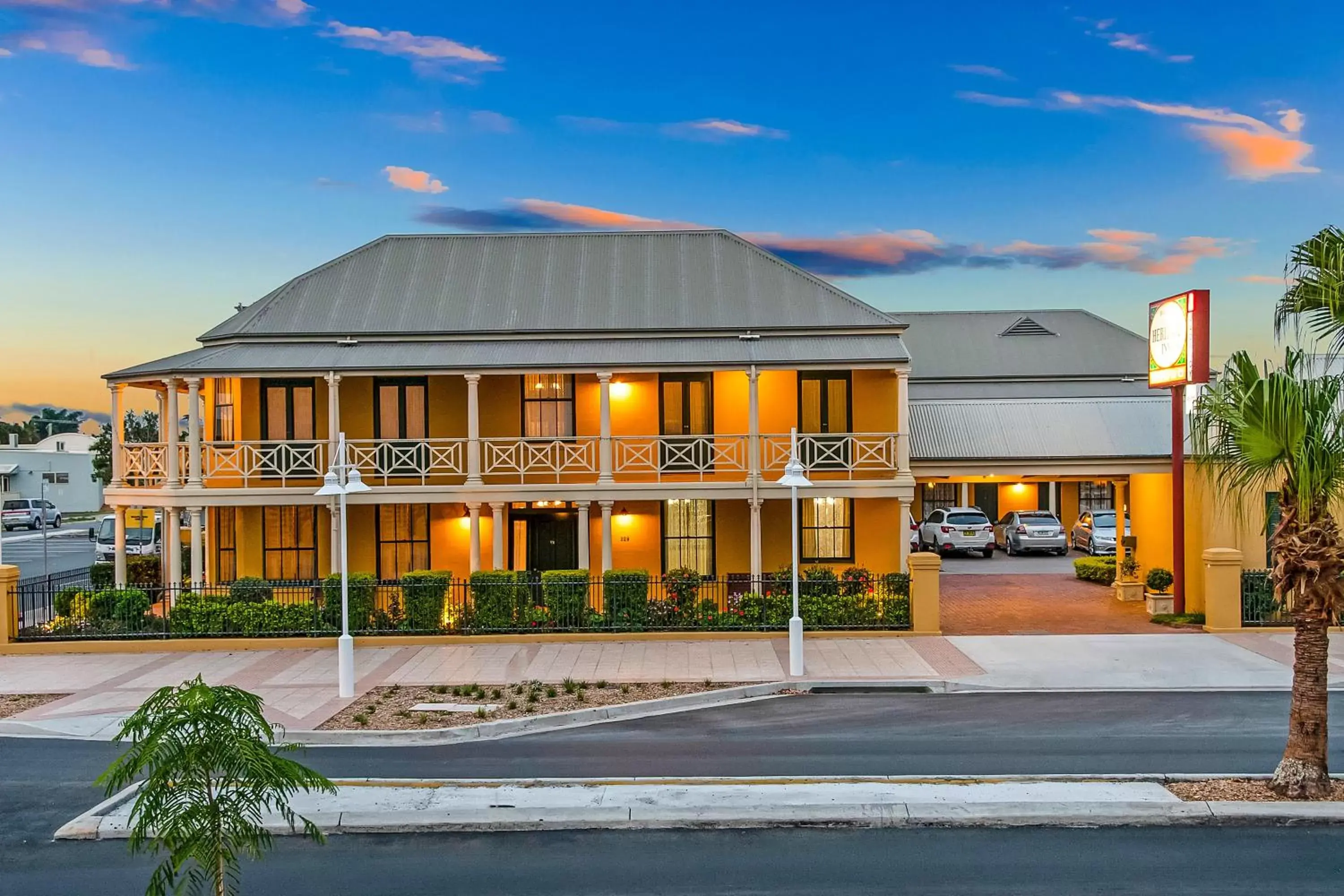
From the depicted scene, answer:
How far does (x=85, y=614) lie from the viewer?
698 inches

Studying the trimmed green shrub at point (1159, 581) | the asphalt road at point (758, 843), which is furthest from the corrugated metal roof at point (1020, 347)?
the asphalt road at point (758, 843)

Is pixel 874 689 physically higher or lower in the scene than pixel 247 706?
lower

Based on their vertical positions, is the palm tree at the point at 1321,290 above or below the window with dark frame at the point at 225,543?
above

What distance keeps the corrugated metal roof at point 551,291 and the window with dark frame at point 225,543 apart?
429 centimetres

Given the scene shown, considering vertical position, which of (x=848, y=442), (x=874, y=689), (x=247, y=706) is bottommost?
(x=874, y=689)

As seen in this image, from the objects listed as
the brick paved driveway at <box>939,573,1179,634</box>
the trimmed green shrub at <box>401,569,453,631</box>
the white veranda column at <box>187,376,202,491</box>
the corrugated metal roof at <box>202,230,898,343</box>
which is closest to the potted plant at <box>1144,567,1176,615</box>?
the brick paved driveway at <box>939,573,1179,634</box>

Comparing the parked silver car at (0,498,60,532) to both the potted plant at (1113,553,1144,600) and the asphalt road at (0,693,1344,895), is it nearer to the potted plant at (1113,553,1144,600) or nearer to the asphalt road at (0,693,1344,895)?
the asphalt road at (0,693,1344,895)

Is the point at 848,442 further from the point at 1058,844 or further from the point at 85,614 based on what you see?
the point at 85,614

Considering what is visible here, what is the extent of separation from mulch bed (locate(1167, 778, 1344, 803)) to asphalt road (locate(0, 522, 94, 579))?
32360mm

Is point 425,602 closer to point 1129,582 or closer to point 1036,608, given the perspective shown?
point 1036,608

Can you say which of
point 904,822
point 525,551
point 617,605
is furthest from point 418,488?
point 904,822

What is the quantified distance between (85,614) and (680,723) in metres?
12.4

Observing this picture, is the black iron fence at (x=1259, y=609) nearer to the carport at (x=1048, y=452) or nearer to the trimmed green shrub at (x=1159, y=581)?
the carport at (x=1048, y=452)

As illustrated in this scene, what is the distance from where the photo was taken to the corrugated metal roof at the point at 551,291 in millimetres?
22672
